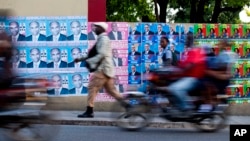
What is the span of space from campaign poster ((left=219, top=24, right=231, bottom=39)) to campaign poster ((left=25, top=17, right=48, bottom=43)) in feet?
13.6

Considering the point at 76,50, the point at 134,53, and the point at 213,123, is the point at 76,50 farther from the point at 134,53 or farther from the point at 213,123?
the point at 213,123

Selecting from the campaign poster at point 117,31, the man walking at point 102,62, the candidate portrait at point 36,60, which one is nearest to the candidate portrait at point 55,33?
the candidate portrait at point 36,60

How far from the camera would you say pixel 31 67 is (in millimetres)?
15469

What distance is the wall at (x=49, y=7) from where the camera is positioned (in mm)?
15500

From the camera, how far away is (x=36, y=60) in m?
15.5

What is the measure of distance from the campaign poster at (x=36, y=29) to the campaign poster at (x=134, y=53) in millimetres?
2034

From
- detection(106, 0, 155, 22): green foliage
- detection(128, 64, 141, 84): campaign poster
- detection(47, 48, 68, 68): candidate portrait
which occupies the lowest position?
detection(128, 64, 141, 84): campaign poster

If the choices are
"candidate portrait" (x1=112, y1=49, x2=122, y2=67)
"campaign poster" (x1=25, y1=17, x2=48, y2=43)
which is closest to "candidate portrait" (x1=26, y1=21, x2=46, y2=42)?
"campaign poster" (x1=25, y1=17, x2=48, y2=43)

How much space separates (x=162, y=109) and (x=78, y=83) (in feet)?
14.2

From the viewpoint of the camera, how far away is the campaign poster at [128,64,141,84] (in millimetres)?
15508

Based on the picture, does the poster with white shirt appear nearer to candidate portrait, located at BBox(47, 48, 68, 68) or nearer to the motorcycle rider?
candidate portrait, located at BBox(47, 48, 68, 68)

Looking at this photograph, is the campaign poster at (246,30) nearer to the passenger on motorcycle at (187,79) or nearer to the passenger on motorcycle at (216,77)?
the passenger on motorcycle at (216,77)

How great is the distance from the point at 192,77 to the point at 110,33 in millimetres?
4375

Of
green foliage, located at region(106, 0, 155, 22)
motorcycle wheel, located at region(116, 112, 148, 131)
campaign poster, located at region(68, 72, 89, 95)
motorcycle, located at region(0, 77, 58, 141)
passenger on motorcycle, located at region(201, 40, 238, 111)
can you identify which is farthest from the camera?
green foliage, located at region(106, 0, 155, 22)
